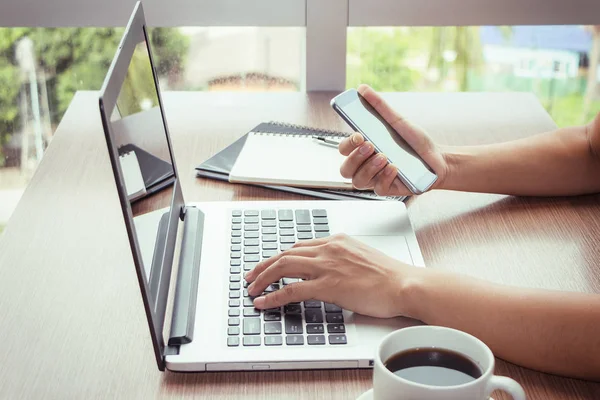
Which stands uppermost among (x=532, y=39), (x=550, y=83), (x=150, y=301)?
(x=150, y=301)

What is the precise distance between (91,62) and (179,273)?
1.18m

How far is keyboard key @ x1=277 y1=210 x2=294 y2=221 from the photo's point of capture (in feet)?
3.36

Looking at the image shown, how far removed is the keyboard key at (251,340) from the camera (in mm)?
762

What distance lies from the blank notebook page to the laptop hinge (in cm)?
14

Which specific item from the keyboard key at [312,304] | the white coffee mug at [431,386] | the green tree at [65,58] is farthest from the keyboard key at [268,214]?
the green tree at [65,58]

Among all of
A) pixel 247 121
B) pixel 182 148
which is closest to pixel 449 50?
pixel 247 121

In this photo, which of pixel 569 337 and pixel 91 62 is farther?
pixel 91 62

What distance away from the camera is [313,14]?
1.61m

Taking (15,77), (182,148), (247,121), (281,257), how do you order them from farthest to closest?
(15,77) → (247,121) → (182,148) → (281,257)

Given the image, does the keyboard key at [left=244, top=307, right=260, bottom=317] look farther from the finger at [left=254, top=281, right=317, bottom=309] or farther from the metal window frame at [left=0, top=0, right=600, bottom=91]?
the metal window frame at [left=0, top=0, right=600, bottom=91]

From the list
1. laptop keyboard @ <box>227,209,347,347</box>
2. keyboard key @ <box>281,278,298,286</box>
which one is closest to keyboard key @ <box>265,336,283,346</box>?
laptop keyboard @ <box>227,209,347,347</box>

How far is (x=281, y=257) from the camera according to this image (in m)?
0.85

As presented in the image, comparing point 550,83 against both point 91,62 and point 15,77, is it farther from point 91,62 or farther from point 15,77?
point 15,77

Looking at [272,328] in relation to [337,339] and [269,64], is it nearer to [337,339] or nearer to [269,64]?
[337,339]
